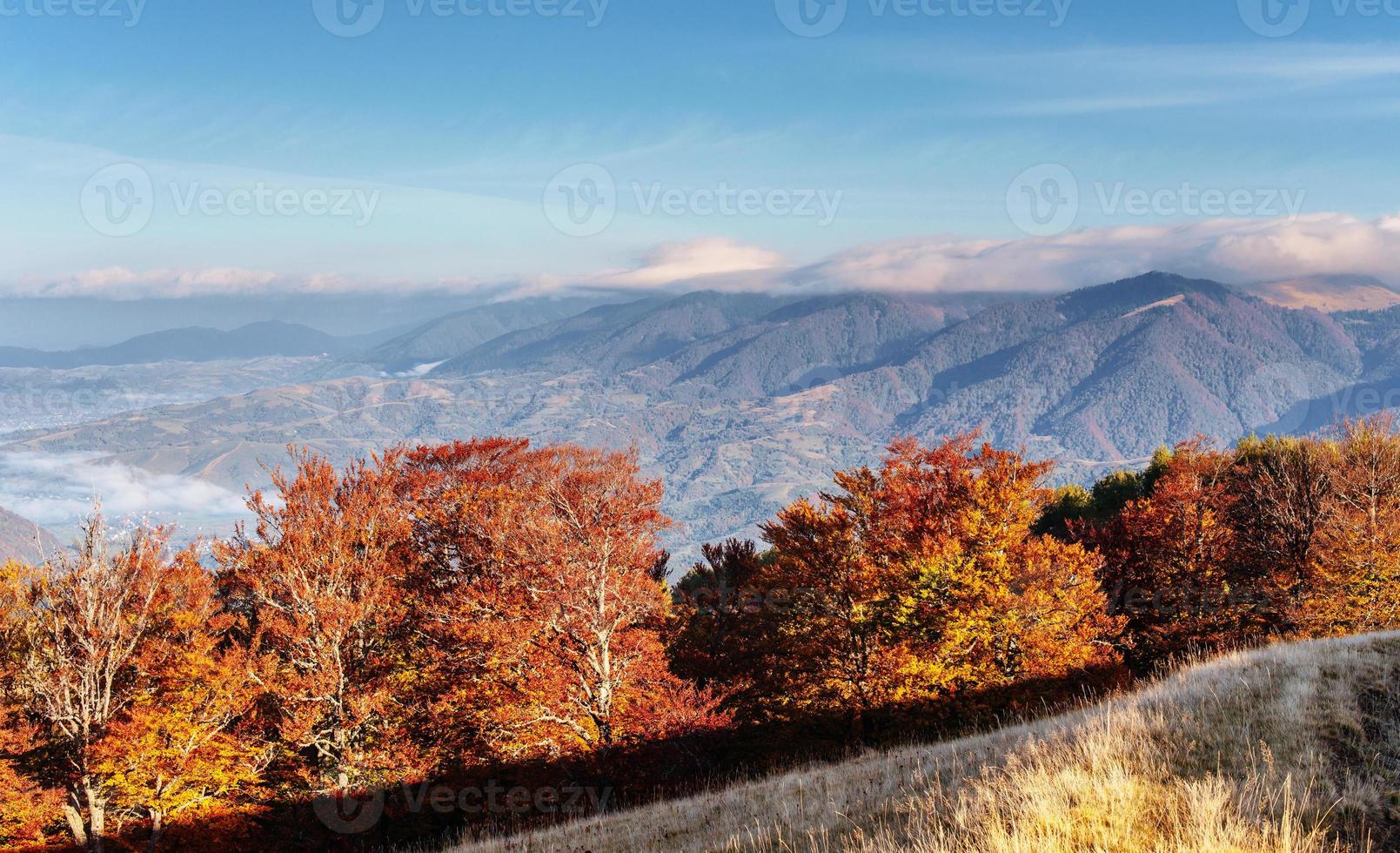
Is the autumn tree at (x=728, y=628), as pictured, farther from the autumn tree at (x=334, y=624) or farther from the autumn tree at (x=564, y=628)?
the autumn tree at (x=334, y=624)

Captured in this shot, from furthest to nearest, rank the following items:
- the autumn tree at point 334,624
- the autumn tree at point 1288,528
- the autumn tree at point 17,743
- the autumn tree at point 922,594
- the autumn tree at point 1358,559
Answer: the autumn tree at point 1288,528
the autumn tree at point 1358,559
the autumn tree at point 922,594
the autumn tree at point 334,624
the autumn tree at point 17,743

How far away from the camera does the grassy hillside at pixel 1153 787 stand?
8148mm

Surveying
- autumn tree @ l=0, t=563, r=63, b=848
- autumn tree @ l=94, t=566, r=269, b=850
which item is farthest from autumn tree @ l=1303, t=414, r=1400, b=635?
autumn tree @ l=0, t=563, r=63, b=848

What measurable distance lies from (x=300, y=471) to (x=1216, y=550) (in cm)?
5128

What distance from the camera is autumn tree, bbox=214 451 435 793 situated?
101 feet

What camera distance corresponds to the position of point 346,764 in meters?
30.6

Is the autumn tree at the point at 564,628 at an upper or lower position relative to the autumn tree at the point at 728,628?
upper

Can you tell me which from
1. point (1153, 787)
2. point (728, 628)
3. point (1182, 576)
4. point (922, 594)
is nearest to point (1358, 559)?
point (1182, 576)

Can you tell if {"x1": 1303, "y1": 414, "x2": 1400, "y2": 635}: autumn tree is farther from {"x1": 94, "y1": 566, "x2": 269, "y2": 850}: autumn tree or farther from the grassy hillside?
{"x1": 94, "y1": 566, "x2": 269, "y2": 850}: autumn tree

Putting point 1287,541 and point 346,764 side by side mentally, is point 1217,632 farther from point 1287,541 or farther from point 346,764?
point 346,764

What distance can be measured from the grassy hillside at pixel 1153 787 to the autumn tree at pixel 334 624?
17.3 m

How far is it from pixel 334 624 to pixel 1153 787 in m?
30.9

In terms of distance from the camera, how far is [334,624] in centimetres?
3212

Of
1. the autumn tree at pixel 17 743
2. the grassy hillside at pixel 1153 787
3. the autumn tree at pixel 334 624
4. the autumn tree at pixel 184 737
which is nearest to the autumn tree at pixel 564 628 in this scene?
the autumn tree at pixel 334 624
